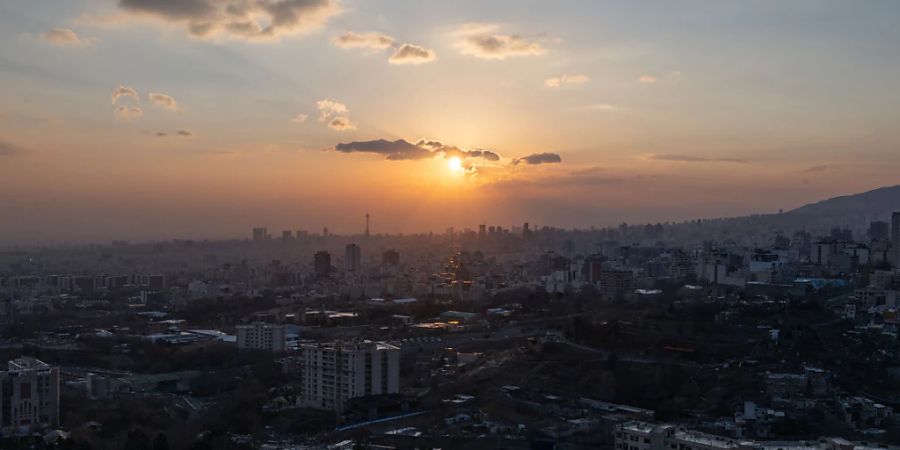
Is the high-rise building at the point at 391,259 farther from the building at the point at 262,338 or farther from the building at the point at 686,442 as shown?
the building at the point at 686,442

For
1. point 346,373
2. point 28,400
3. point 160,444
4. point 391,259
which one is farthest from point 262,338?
point 391,259

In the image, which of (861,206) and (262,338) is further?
(861,206)

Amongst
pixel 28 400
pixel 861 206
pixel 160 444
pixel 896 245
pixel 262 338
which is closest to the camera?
pixel 160 444

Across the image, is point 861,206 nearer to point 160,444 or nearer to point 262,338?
point 262,338

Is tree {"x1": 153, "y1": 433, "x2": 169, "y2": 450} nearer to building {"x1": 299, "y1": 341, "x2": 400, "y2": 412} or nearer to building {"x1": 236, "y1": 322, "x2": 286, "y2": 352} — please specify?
building {"x1": 299, "y1": 341, "x2": 400, "y2": 412}

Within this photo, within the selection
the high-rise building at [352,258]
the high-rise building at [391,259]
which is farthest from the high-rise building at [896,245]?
the high-rise building at [352,258]

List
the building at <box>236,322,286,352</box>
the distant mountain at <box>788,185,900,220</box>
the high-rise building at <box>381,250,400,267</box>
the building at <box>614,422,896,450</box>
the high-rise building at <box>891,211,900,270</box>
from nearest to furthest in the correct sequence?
the building at <box>614,422,896,450</box> → the building at <box>236,322,286,352</box> → the high-rise building at <box>891,211,900,270</box> → the high-rise building at <box>381,250,400,267</box> → the distant mountain at <box>788,185,900,220</box>

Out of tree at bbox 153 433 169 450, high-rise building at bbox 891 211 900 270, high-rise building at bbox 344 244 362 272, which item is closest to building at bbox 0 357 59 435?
tree at bbox 153 433 169 450
